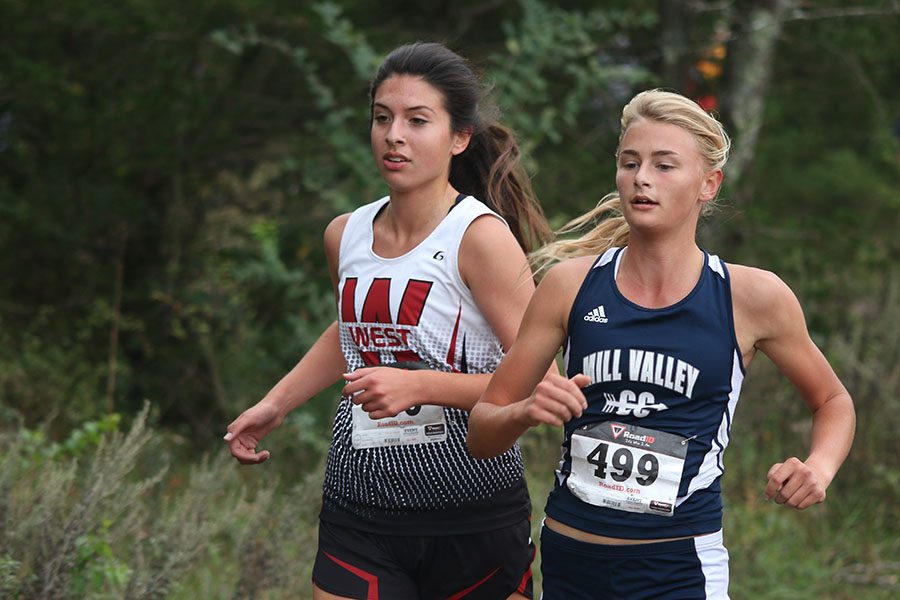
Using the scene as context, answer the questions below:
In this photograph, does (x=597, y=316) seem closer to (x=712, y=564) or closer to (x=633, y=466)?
(x=633, y=466)

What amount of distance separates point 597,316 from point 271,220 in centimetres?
529

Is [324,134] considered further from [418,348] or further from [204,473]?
[418,348]

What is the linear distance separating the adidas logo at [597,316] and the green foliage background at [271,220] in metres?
2.89

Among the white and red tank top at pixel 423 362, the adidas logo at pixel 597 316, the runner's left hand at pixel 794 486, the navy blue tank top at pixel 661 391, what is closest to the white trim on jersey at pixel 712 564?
the navy blue tank top at pixel 661 391

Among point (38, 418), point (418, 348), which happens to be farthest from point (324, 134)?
point (418, 348)

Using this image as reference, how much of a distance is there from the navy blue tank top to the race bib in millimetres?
508

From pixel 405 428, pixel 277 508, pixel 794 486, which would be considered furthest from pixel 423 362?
pixel 277 508

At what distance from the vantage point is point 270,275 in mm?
6820

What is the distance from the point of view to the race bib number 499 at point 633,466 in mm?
2666

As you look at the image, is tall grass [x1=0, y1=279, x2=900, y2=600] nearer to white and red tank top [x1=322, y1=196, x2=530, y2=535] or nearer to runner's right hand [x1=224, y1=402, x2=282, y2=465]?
runner's right hand [x1=224, y1=402, x2=282, y2=465]

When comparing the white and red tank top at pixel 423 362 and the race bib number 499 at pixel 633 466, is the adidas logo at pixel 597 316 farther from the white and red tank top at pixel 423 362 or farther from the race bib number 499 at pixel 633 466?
the white and red tank top at pixel 423 362

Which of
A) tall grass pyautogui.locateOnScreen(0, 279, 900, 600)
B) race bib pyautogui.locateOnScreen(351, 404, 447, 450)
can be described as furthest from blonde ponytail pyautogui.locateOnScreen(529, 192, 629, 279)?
tall grass pyautogui.locateOnScreen(0, 279, 900, 600)

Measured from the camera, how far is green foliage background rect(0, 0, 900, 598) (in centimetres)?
665

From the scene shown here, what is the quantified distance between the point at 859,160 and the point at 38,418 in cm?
840
